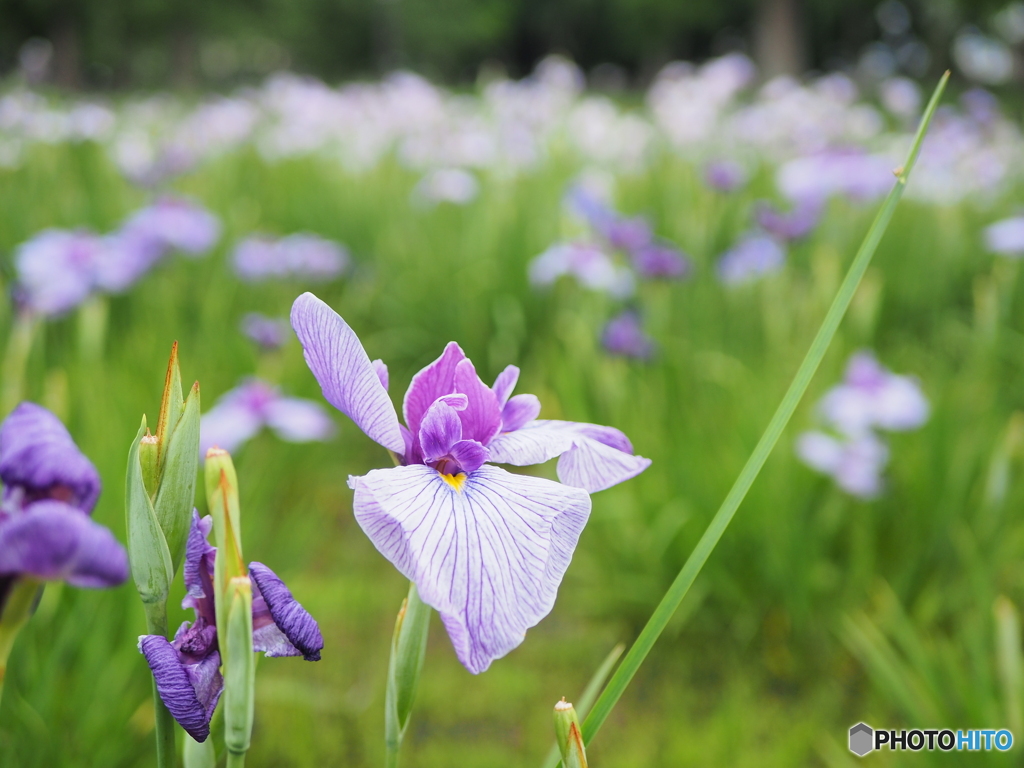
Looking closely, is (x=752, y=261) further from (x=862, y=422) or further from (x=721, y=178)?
(x=862, y=422)

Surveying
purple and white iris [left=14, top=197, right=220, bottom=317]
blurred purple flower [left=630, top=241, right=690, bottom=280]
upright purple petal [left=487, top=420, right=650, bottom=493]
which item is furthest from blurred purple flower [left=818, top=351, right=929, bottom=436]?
purple and white iris [left=14, top=197, right=220, bottom=317]

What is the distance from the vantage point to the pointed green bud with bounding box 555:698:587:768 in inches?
20.0

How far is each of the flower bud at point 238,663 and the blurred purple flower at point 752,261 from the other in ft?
7.94

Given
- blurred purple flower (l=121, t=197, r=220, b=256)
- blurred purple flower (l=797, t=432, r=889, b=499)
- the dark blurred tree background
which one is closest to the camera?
blurred purple flower (l=797, t=432, r=889, b=499)

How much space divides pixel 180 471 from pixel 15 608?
5.0 inches

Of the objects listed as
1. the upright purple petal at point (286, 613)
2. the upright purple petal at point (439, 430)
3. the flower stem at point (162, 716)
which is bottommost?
the flower stem at point (162, 716)

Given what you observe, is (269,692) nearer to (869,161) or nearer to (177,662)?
(177,662)

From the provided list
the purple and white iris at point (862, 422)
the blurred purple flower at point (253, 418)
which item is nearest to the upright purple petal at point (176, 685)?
the blurred purple flower at point (253, 418)

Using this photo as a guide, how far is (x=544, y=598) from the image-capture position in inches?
19.6

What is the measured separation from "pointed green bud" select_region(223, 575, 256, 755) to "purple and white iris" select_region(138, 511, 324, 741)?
1.5 inches

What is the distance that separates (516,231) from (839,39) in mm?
29755

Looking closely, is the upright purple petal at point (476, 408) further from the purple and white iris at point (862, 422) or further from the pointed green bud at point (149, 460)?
the purple and white iris at point (862, 422)

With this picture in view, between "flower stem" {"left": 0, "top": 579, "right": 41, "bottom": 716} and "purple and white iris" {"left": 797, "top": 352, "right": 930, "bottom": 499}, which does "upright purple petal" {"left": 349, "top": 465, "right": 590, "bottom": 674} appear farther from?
"purple and white iris" {"left": 797, "top": 352, "right": 930, "bottom": 499}

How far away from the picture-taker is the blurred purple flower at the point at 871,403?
1.88 m
